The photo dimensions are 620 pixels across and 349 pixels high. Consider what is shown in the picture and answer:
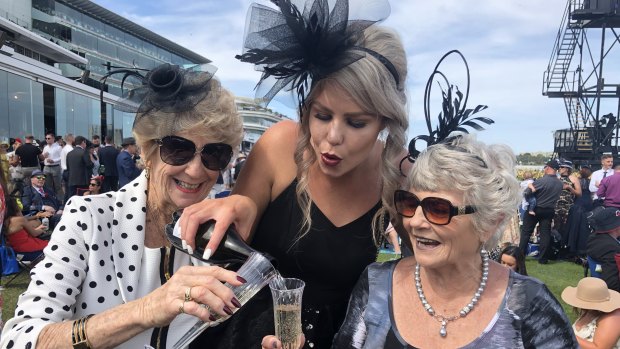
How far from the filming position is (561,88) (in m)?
18.5

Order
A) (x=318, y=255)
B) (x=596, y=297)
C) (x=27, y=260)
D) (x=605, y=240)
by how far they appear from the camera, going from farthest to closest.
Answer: (x=27, y=260), (x=605, y=240), (x=596, y=297), (x=318, y=255)

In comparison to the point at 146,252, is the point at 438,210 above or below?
above

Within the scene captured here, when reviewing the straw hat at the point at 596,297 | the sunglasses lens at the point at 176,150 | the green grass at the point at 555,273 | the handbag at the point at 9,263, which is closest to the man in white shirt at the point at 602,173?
the green grass at the point at 555,273

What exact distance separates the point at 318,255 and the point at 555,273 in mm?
8349

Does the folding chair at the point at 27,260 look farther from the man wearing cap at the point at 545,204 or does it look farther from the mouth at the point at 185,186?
the man wearing cap at the point at 545,204

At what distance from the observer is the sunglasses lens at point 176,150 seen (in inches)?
73.7

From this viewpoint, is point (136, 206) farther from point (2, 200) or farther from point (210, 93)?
point (2, 200)

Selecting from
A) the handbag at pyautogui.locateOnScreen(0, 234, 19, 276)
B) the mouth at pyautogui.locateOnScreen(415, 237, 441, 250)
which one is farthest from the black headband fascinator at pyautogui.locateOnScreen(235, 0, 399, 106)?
the handbag at pyautogui.locateOnScreen(0, 234, 19, 276)

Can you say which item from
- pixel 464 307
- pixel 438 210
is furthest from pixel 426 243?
→ pixel 464 307

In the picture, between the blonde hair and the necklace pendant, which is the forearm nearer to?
the blonde hair

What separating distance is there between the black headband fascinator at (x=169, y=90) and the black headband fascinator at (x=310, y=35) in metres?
0.24

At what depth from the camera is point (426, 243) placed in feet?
6.15

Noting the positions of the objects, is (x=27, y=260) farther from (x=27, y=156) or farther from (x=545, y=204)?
(x=545, y=204)

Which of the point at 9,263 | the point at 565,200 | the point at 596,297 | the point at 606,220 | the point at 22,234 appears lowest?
the point at 9,263
